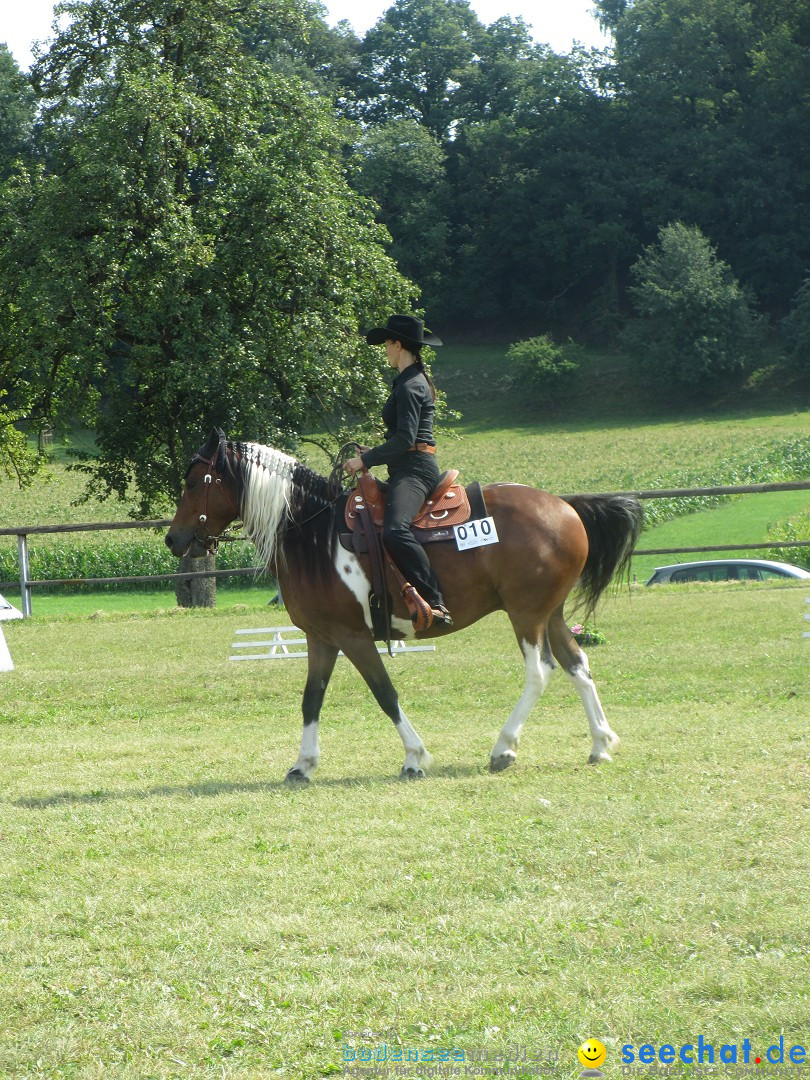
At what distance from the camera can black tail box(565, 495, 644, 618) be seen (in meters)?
8.66

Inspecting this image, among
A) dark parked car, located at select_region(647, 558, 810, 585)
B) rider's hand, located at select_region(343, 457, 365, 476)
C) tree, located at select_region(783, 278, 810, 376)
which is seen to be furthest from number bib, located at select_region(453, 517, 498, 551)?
tree, located at select_region(783, 278, 810, 376)

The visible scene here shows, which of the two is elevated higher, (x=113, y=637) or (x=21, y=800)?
(x=21, y=800)

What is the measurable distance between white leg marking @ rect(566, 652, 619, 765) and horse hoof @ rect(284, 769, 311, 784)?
1937 millimetres

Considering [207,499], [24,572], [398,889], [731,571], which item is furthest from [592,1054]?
[731,571]

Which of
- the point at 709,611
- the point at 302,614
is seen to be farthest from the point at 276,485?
the point at 709,611

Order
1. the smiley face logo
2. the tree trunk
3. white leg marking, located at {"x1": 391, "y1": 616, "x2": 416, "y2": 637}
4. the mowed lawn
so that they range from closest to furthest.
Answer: the smiley face logo
the mowed lawn
white leg marking, located at {"x1": 391, "y1": 616, "x2": 416, "y2": 637}
the tree trunk

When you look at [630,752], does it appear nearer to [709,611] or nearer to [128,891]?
[128,891]

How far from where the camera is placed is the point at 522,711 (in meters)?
7.85

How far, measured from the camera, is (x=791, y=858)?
5332 mm

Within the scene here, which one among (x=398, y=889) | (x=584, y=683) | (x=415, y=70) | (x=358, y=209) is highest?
(x=415, y=70)

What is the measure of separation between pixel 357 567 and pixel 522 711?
4.86 feet

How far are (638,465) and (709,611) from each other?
38.7 m

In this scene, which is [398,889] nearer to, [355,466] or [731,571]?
[355,466]

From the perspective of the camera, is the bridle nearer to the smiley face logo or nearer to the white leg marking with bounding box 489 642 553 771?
the white leg marking with bounding box 489 642 553 771
